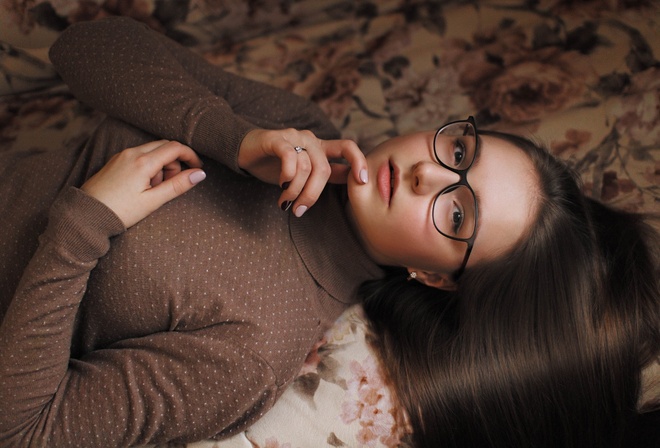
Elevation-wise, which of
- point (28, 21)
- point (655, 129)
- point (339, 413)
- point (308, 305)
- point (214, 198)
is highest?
point (655, 129)

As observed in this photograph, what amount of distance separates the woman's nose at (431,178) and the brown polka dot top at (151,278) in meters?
0.19

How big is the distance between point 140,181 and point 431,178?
0.48 meters

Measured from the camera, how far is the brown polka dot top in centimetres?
89

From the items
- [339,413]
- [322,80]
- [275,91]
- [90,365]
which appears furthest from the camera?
[322,80]

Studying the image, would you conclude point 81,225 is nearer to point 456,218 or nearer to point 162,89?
point 162,89

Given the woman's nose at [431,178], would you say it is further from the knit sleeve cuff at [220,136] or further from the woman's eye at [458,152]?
the knit sleeve cuff at [220,136]

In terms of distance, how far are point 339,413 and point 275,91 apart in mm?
671

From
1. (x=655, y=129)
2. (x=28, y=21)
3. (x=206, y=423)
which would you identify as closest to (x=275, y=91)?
(x=28, y=21)

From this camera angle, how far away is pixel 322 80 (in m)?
1.47

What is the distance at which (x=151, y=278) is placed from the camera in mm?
955

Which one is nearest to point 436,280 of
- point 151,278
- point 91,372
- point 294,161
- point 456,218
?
point 456,218

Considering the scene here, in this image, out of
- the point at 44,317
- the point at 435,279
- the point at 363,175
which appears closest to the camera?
the point at 44,317

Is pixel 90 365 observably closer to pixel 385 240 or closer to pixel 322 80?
pixel 385 240

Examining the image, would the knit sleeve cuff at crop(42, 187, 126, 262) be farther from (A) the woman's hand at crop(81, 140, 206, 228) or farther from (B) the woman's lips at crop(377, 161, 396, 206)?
(B) the woman's lips at crop(377, 161, 396, 206)
